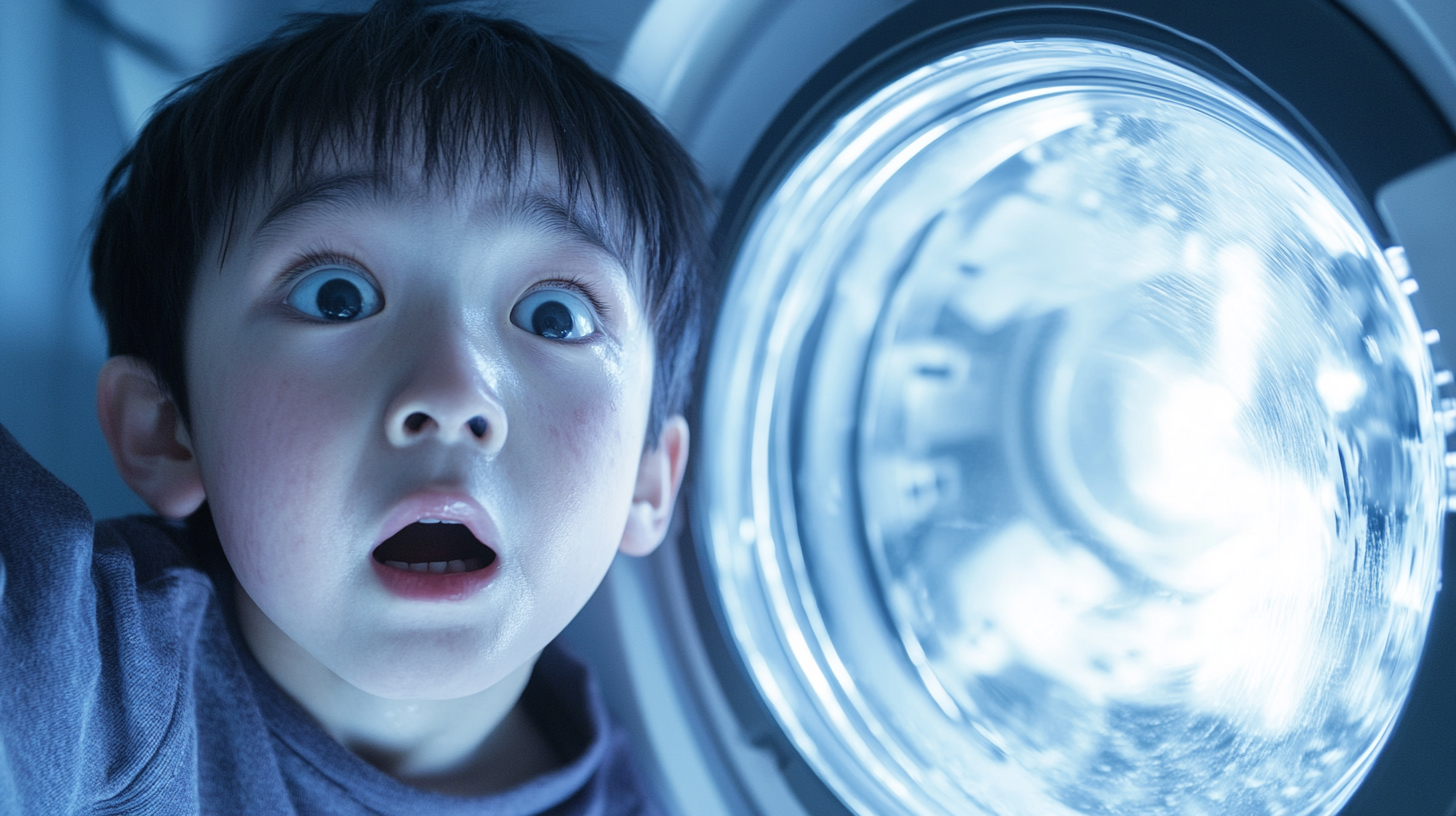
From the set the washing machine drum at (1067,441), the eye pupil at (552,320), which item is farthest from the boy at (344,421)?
the washing machine drum at (1067,441)

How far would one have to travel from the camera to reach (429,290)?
58cm

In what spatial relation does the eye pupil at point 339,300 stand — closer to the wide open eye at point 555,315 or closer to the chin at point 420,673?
the wide open eye at point 555,315

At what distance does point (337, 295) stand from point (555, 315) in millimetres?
127

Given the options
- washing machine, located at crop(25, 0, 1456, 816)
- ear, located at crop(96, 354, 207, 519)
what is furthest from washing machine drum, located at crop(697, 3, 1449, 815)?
ear, located at crop(96, 354, 207, 519)

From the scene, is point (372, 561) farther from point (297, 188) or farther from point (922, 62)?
point (922, 62)

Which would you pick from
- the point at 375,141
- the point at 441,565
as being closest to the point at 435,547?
the point at 441,565

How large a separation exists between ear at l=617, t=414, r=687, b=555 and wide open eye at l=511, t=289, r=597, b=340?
147mm

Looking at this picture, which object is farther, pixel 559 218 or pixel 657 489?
pixel 657 489

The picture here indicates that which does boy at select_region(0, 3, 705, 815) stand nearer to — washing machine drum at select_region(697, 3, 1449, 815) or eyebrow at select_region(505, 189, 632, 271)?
eyebrow at select_region(505, 189, 632, 271)

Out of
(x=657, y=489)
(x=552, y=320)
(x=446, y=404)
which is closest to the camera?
(x=446, y=404)

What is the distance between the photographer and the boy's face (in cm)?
55

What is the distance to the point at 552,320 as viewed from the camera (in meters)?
0.64

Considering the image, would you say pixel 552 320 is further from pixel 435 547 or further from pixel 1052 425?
pixel 1052 425

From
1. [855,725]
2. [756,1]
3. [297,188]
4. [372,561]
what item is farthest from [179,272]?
[855,725]
